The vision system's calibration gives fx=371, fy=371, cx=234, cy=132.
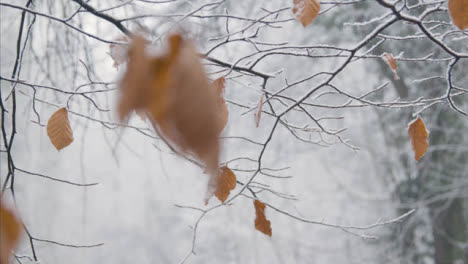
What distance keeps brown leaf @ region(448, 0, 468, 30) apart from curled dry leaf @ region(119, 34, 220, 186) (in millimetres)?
431

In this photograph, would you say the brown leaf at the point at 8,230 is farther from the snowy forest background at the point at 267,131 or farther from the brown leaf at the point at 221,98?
the brown leaf at the point at 221,98

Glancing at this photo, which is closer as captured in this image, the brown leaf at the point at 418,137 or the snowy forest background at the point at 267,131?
the brown leaf at the point at 418,137

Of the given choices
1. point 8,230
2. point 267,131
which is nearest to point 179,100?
point 8,230

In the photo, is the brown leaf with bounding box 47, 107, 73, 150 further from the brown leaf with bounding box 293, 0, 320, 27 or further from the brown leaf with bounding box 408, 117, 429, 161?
the brown leaf with bounding box 408, 117, 429, 161

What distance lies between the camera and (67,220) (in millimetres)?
7762

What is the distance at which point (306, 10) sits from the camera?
53 cm

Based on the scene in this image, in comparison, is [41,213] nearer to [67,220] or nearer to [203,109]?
[67,220]

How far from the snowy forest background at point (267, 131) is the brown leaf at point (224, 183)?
66mm

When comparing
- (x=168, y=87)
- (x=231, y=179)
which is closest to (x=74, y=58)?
(x=231, y=179)

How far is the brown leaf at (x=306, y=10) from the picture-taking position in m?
0.53

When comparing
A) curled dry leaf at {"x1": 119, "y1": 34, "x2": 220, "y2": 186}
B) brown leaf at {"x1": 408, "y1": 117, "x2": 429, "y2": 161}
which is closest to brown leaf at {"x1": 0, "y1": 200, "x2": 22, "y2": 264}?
curled dry leaf at {"x1": 119, "y1": 34, "x2": 220, "y2": 186}

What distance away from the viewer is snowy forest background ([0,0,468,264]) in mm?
706

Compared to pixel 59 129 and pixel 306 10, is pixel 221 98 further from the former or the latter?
pixel 59 129

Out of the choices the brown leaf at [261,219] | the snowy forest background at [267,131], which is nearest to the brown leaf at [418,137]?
the snowy forest background at [267,131]
